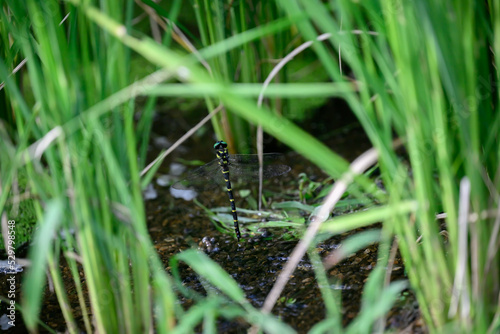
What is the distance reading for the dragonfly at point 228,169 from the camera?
2.10 meters

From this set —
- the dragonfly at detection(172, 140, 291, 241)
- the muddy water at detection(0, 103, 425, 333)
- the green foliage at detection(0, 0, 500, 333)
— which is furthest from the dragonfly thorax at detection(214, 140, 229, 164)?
the green foliage at detection(0, 0, 500, 333)

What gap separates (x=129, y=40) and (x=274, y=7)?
4.92ft

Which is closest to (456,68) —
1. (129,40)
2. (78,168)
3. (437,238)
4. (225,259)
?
(437,238)

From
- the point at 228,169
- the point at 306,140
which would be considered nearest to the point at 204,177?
the point at 228,169

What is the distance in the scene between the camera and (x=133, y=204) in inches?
37.3

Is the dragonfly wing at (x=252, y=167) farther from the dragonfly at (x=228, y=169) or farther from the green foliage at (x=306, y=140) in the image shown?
the green foliage at (x=306, y=140)

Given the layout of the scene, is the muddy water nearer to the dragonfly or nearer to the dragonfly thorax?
the dragonfly

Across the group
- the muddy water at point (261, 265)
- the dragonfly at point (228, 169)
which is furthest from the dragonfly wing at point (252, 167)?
the muddy water at point (261, 265)

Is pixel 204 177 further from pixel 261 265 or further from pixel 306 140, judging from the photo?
pixel 306 140

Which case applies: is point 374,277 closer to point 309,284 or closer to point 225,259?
point 309,284

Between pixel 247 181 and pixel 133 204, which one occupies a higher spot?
pixel 133 204

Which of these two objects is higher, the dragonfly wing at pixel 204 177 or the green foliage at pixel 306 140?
the green foliage at pixel 306 140

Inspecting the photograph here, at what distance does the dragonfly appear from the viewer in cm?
210

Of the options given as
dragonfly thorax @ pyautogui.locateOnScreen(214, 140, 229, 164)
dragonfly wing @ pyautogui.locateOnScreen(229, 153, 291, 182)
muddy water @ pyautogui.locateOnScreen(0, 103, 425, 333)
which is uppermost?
dragonfly thorax @ pyautogui.locateOnScreen(214, 140, 229, 164)
